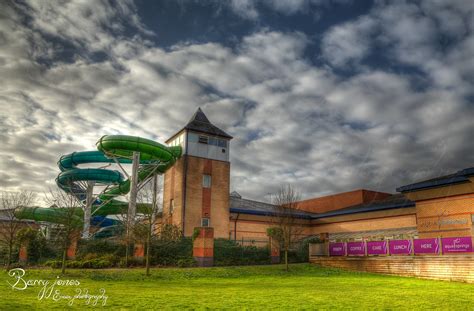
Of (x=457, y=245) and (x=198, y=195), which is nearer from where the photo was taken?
(x=457, y=245)

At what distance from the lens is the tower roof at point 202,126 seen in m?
35.3

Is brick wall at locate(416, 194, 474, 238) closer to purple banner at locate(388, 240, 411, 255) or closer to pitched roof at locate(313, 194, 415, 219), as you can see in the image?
purple banner at locate(388, 240, 411, 255)

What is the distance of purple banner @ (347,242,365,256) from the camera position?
24.6 m

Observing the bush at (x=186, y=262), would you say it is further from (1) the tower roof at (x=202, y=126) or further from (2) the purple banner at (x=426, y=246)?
(1) the tower roof at (x=202, y=126)

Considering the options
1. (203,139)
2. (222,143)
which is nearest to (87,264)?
(203,139)

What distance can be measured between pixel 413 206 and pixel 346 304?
20441 mm

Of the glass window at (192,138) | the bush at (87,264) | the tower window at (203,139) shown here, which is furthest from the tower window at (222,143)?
the bush at (87,264)

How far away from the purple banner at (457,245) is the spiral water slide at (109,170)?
2004 cm

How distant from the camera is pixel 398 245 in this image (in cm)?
2253

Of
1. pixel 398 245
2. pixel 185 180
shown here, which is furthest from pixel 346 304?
pixel 185 180

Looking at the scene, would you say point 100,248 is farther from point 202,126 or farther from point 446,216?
point 446,216

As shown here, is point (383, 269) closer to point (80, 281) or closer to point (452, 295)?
point (452, 295)

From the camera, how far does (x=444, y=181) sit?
23.0 metres

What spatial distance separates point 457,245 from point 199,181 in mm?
20176
